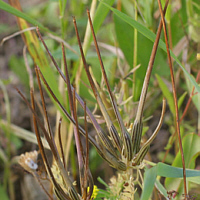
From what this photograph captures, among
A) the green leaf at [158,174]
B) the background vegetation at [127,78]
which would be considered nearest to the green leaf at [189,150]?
the background vegetation at [127,78]

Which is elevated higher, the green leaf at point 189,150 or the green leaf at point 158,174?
the green leaf at point 158,174

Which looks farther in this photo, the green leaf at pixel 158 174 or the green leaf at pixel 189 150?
the green leaf at pixel 189 150

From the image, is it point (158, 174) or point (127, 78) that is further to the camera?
point (127, 78)

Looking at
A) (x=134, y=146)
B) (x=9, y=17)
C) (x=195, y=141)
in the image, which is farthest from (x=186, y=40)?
(x=9, y=17)

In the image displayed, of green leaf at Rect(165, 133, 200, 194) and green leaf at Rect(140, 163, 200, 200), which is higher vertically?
green leaf at Rect(140, 163, 200, 200)

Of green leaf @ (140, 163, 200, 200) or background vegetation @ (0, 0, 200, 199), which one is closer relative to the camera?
green leaf @ (140, 163, 200, 200)

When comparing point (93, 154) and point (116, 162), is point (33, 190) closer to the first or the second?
point (93, 154)

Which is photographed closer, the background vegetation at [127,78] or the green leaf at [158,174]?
the green leaf at [158,174]

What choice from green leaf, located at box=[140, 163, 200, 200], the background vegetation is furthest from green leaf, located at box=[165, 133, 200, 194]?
green leaf, located at box=[140, 163, 200, 200]

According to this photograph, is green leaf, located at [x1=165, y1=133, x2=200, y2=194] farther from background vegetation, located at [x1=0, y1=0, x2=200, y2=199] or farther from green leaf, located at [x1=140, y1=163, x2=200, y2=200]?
green leaf, located at [x1=140, y1=163, x2=200, y2=200]

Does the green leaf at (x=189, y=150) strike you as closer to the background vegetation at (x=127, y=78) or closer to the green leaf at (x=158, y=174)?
the background vegetation at (x=127, y=78)

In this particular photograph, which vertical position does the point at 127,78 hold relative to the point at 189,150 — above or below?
above
